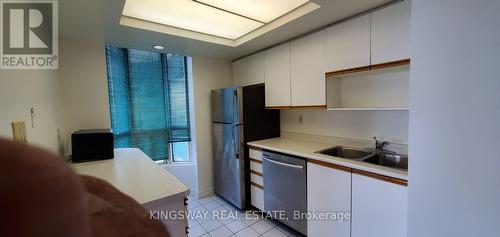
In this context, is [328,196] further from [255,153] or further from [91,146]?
[91,146]

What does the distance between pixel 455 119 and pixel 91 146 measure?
240 cm

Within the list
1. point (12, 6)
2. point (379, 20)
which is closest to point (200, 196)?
point (12, 6)

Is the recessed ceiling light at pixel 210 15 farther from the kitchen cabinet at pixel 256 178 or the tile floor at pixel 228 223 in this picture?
the tile floor at pixel 228 223

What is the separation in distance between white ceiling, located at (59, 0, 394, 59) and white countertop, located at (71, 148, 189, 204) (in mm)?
1071

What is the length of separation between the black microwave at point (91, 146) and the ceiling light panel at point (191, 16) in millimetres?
1033

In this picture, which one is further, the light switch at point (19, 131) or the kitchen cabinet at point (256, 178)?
the kitchen cabinet at point (256, 178)

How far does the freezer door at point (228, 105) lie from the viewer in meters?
2.44

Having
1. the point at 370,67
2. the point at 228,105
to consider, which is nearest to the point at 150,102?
the point at 228,105

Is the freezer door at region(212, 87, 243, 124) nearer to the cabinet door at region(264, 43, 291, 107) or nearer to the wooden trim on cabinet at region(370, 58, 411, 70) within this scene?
the cabinet door at region(264, 43, 291, 107)

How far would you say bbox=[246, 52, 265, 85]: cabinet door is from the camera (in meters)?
2.62

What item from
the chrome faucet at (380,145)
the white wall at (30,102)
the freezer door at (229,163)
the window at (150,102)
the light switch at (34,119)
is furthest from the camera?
the window at (150,102)

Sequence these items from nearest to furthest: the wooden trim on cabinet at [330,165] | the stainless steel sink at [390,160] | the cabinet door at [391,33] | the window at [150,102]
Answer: the cabinet door at [391,33], the wooden trim on cabinet at [330,165], the stainless steel sink at [390,160], the window at [150,102]

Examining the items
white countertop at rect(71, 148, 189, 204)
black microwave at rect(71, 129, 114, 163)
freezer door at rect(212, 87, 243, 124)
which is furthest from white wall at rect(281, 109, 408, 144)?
black microwave at rect(71, 129, 114, 163)

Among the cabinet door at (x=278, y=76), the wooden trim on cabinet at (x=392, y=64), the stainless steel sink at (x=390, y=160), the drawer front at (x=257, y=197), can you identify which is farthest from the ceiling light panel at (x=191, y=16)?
the drawer front at (x=257, y=197)
